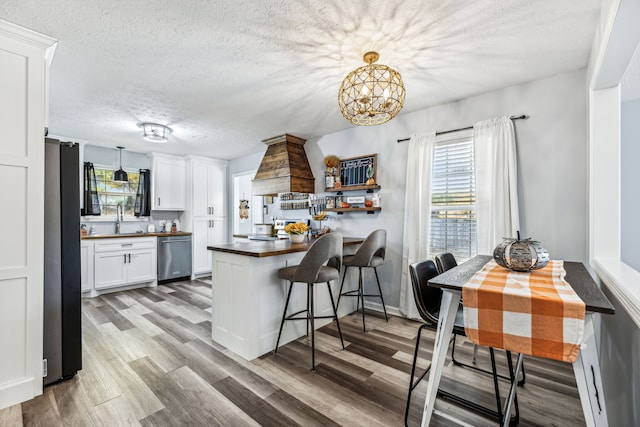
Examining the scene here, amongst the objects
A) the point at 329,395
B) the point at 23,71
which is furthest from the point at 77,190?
the point at 329,395

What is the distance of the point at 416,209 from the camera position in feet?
10.9

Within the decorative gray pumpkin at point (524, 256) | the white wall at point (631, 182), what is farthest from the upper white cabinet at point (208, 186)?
the white wall at point (631, 182)

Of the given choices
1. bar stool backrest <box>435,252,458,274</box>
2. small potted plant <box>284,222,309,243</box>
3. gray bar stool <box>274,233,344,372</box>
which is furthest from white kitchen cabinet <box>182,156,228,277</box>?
bar stool backrest <box>435,252,458,274</box>

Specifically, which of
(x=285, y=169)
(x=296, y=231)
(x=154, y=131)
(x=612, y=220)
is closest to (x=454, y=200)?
(x=612, y=220)

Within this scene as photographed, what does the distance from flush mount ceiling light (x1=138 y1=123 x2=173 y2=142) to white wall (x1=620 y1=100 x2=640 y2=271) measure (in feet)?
17.1

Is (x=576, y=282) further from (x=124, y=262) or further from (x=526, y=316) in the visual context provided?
(x=124, y=262)

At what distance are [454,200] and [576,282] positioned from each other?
1787mm

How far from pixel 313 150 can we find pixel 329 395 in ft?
→ 11.1

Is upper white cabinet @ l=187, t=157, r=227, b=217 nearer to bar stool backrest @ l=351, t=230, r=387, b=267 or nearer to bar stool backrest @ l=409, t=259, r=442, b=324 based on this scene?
bar stool backrest @ l=351, t=230, r=387, b=267

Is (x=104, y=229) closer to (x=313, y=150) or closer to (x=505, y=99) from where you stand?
(x=313, y=150)

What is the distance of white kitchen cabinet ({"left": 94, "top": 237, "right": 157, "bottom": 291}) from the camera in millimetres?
4484

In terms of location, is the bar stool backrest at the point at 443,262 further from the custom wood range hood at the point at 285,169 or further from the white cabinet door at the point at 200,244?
the white cabinet door at the point at 200,244

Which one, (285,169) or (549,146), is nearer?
(549,146)

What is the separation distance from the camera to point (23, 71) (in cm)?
193
